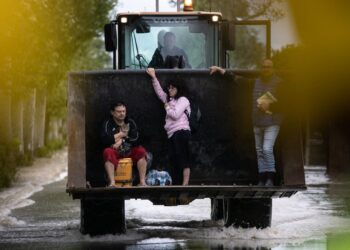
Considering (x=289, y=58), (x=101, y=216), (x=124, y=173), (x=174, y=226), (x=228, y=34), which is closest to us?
(x=124, y=173)

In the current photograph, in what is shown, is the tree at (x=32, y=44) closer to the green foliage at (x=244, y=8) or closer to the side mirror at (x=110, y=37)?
the green foliage at (x=244, y=8)

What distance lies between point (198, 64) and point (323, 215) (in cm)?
314

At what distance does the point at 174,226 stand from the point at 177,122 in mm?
2952

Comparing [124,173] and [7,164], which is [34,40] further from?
[124,173]

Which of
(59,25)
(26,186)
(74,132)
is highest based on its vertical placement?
(59,25)

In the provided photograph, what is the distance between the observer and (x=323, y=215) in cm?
1719

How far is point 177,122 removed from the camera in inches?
506

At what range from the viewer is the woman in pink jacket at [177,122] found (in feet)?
42.1

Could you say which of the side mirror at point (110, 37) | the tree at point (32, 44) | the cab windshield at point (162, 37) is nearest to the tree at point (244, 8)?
the tree at point (32, 44)

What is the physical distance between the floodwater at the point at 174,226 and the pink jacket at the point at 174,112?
4.28ft

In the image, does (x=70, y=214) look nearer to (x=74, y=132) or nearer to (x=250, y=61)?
(x=74, y=132)

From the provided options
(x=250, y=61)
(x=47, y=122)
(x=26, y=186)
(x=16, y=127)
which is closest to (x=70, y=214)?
(x=26, y=186)

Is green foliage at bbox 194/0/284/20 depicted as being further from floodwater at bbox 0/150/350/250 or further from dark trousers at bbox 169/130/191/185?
dark trousers at bbox 169/130/191/185

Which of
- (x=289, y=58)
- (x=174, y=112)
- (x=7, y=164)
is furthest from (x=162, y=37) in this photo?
(x=7, y=164)
